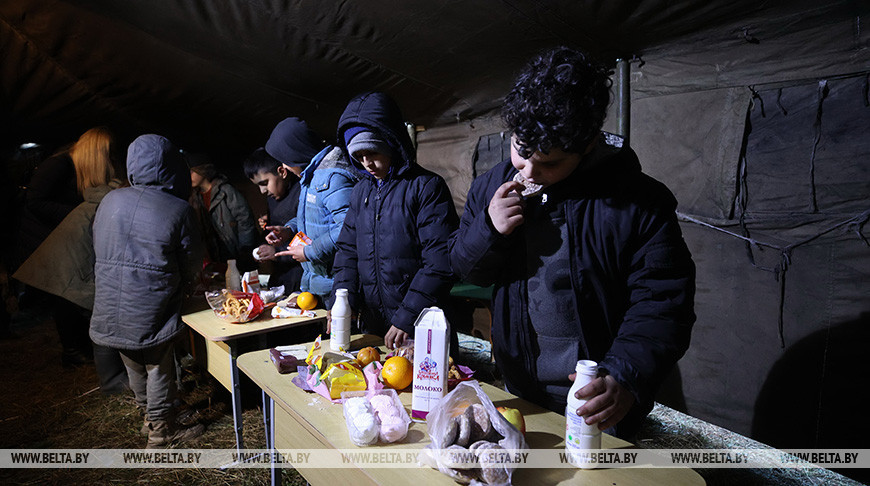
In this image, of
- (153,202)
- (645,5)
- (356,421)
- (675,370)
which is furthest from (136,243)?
(675,370)

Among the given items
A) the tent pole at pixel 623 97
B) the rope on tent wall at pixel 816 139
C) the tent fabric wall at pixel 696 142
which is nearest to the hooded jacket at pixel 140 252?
the tent pole at pixel 623 97

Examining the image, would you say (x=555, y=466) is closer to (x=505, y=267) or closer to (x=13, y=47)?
(x=505, y=267)

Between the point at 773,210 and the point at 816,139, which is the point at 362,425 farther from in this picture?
the point at 816,139

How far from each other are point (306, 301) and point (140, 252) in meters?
1.06

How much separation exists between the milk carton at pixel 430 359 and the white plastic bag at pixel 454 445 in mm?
119

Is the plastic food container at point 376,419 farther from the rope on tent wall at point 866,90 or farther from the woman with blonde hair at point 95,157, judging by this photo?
the woman with blonde hair at point 95,157

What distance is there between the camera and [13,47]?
4117 millimetres

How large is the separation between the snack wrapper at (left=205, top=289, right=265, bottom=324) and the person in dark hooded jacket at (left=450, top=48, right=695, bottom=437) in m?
1.68

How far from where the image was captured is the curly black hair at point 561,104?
3.76 ft

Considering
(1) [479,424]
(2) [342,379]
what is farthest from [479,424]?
(2) [342,379]

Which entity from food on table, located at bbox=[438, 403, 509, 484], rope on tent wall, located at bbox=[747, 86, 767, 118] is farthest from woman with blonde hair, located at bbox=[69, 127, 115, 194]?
rope on tent wall, located at bbox=[747, 86, 767, 118]

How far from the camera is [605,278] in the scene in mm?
1347

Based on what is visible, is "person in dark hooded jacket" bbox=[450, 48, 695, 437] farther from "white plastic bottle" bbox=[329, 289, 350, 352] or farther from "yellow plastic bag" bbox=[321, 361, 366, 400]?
"white plastic bottle" bbox=[329, 289, 350, 352]

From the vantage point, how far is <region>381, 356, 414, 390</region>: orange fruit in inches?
60.4
